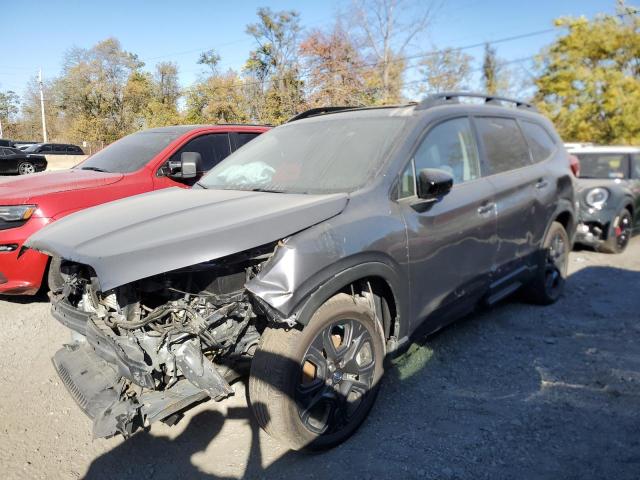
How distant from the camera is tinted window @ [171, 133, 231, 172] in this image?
19.6ft

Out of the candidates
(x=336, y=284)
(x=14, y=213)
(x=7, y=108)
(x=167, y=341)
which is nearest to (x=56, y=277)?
(x=167, y=341)

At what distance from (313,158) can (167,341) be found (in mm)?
1590

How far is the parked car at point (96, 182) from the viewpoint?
436 cm

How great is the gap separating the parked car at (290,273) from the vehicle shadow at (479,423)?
265 millimetres

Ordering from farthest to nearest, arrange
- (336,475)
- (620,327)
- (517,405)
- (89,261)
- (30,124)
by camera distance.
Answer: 1. (30,124)
2. (620,327)
3. (517,405)
4. (336,475)
5. (89,261)

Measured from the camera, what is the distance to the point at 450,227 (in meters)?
3.23

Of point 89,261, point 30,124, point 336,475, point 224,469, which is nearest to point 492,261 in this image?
point 336,475

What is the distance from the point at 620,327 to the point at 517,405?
183 centimetres

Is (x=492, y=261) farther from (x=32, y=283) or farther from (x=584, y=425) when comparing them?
(x=32, y=283)

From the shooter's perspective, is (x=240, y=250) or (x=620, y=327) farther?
(x=620, y=327)

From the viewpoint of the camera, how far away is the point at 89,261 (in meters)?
2.22

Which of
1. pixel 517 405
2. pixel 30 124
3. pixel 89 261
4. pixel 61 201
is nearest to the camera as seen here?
pixel 89 261

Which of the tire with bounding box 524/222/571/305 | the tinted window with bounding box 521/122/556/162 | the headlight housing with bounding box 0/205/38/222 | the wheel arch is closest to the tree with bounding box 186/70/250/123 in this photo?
the headlight housing with bounding box 0/205/38/222

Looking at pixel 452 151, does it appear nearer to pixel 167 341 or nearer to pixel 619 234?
pixel 167 341
